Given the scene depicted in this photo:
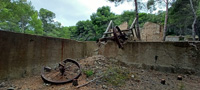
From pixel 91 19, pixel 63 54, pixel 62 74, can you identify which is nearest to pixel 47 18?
pixel 91 19

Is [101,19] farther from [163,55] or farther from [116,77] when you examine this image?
[116,77]

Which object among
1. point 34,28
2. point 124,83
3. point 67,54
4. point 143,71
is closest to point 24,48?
point 67,54

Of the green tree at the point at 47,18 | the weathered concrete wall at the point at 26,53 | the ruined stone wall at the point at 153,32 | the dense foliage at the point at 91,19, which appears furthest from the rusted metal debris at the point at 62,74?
the green tree at the point at 47,18

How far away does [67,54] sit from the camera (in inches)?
163

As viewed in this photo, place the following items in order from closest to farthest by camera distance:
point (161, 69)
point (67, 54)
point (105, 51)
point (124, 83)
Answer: point (124, 83) → point (161, 69) → point (67, 54) → point (105, 51)

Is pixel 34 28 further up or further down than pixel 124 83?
further up

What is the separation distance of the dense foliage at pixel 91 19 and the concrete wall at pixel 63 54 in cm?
909

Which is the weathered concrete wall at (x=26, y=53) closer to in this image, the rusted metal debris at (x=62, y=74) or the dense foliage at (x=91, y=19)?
the rusted metal debris at (x=62, y=74)

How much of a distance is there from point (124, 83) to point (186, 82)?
1.53 m

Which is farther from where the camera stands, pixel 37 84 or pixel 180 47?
pixel 180 47

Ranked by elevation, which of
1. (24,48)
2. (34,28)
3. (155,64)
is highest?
(34,28)

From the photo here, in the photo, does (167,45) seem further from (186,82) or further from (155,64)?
(186,82)

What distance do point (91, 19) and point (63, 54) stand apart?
57.8ft

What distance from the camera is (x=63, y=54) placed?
3953mm
